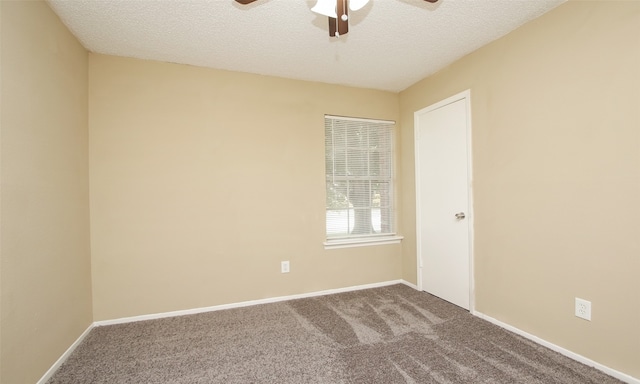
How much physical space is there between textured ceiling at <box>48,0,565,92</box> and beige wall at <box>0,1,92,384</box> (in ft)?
1.20

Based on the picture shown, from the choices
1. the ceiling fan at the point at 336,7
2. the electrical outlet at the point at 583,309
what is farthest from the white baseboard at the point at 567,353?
the ceiling fan at the point at 336,7

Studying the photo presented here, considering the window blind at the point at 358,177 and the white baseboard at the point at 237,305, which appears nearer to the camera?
the white baseboard at the point at 237,305

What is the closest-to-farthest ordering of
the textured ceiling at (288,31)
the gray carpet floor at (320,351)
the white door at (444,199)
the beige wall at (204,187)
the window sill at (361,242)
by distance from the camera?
the gray carpet floor at (320,351), the textured ceiling at (288,31), the beige wall at (204,187), the white door at (444,199), the window sill at (361,242)

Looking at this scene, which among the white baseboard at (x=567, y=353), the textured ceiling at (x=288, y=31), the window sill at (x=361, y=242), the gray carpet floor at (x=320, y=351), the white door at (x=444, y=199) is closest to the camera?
the white baseboard at (x=567, y=353)

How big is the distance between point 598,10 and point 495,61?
681mm

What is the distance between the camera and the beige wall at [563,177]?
5.40 ft

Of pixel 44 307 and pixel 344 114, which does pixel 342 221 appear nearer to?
pixel 344 114

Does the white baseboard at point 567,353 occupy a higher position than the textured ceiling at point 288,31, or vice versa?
the textured ceiling at point 288,31

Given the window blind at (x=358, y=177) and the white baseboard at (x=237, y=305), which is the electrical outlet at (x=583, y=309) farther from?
the window blind at (x=358, y=177)

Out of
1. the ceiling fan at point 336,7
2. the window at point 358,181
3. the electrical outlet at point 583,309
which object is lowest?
the electrical outlet at point 583,309

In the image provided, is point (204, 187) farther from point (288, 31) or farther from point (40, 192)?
point (288, 31)

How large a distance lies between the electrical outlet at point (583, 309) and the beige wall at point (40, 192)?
333 cm

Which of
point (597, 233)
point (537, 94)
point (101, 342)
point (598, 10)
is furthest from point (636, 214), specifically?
point (101, 342)

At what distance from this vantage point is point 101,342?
2207 millimetres
